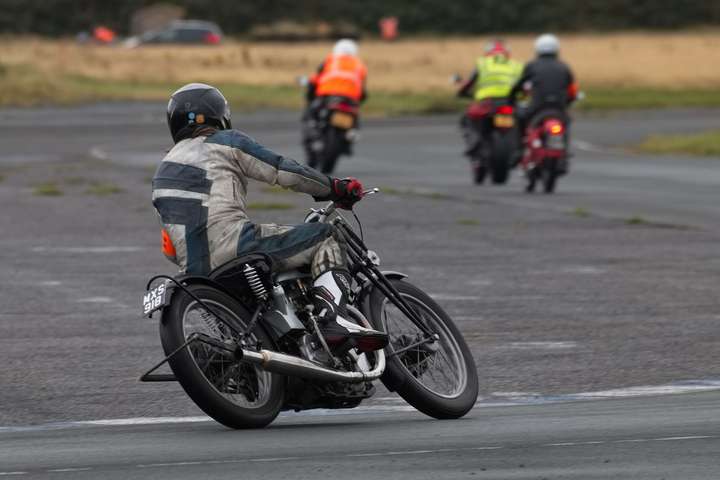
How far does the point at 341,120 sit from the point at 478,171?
2266mm

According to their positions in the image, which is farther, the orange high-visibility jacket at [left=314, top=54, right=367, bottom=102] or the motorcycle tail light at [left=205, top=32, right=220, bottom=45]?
the motorcycle tail light at [left=205, top=32, right=220, bottom=45]

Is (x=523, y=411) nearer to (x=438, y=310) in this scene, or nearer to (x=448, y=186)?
(x=438, y=310)

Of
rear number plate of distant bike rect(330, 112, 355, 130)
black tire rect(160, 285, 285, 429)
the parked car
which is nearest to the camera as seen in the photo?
black tire rect(160, 285, 285, 429)

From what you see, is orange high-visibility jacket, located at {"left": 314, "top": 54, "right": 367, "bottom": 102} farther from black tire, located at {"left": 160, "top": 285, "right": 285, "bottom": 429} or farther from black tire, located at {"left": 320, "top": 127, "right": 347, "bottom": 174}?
black tire, located at {"left": 160, "top": 285, "right": 285, "bottom": 429}

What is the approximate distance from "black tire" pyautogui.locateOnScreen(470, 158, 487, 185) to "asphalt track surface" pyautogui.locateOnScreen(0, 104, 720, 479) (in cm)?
26

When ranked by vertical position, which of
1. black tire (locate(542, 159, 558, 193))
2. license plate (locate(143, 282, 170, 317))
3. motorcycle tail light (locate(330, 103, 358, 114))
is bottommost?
black tire (locate(542, 159, 558, 193))

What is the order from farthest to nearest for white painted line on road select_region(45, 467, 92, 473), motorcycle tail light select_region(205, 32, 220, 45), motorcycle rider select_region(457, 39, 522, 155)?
motorcycle tail light select_region(205, 32, 220, 45) → motorcycle rider select_region(457, 39, 522, 155) → white painted line on road select_region(45, 467, 92, 473)

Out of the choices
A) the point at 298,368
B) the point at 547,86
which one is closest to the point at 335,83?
the point at 547,86

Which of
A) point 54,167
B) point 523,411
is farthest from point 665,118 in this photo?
point 523,411

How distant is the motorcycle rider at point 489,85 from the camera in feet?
78.5

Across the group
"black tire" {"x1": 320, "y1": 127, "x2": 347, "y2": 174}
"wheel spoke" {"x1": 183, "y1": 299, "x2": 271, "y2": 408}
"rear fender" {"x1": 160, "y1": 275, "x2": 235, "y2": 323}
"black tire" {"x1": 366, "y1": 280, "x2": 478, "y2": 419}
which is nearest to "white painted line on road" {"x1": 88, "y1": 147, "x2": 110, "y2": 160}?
"black tire" {"x1": 320, "y1": 127, "x2": 347, "y2": 174}

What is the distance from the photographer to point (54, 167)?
2820 centimetres

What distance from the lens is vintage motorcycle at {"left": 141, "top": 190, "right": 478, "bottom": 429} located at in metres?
7.47

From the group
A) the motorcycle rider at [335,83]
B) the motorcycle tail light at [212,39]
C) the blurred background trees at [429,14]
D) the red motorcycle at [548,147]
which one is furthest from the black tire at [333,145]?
the blurred background trees at [429,14]
